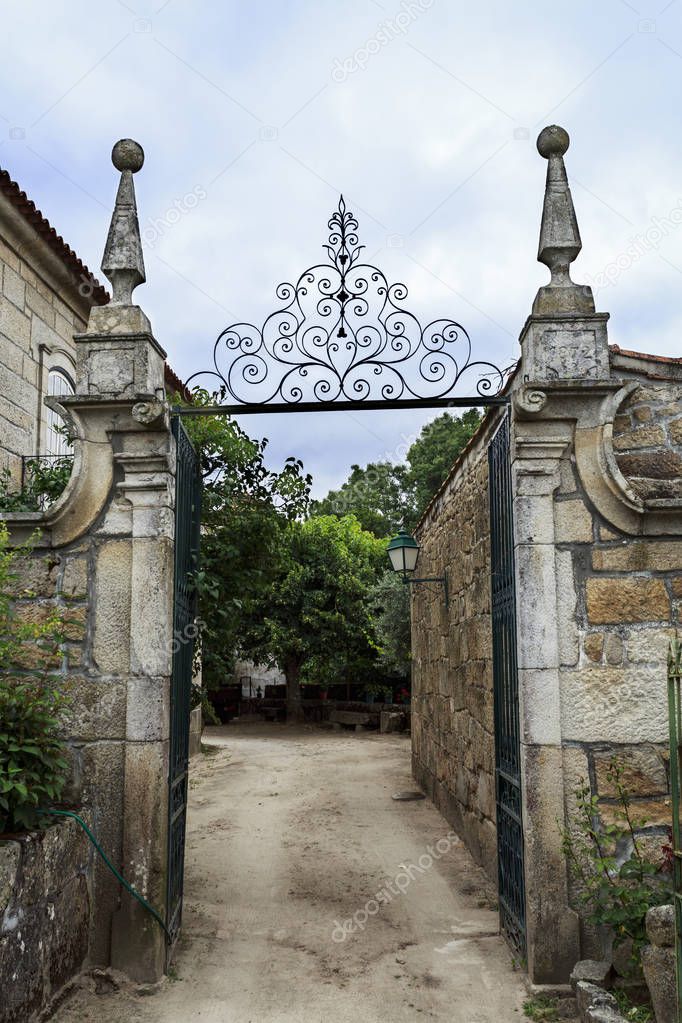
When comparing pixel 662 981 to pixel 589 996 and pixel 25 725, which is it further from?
pixel 25 725

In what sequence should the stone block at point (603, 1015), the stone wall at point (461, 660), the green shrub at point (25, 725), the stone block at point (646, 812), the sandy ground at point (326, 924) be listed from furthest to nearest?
the stone wall at point (461, 660)
the stone block at point (646, 812)
the sandy ground at point (326, 924)
the green shrub at point (25, 725)
the stone block at point (603, 1015)

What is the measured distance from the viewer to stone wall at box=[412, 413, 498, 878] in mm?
6254

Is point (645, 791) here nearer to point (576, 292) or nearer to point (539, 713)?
point (539, 713)

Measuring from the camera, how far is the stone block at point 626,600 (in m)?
4.33

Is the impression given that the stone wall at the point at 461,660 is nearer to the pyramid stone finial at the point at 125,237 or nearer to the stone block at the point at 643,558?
the stone block at the point at 643,558

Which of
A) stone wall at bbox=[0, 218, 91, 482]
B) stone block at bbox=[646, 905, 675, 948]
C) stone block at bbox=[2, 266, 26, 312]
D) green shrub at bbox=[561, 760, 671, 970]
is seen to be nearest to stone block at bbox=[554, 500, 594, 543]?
green shrub at bbox=[561, 760, 671, 970]

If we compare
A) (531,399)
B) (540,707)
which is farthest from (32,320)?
(540,707)

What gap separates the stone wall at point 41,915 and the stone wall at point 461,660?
291cm

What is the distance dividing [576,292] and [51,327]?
21.3 feet

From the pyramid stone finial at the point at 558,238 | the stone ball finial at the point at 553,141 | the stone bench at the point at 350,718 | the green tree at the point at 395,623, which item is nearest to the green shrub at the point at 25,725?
the pyramid stone finial at the point at 558,238

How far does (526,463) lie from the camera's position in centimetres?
441

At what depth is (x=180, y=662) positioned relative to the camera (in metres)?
4.75

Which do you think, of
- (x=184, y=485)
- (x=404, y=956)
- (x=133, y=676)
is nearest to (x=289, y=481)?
(x=184, y=485)

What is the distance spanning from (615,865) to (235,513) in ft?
15.5
